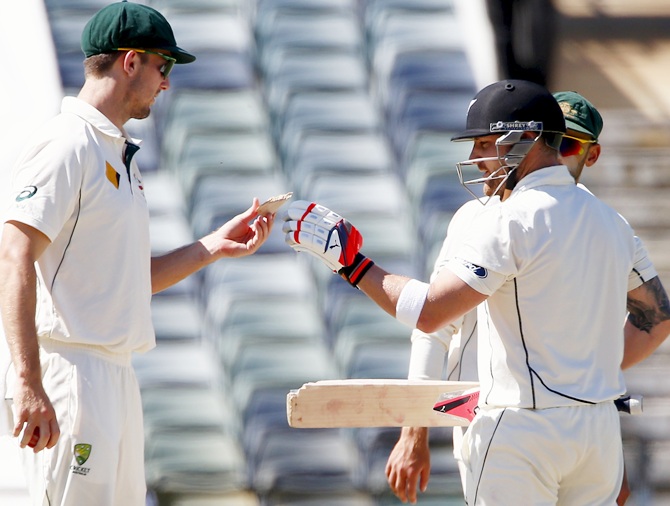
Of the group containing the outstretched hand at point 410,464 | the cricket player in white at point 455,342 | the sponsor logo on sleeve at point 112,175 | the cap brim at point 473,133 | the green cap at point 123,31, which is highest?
the green cap at point 123,31

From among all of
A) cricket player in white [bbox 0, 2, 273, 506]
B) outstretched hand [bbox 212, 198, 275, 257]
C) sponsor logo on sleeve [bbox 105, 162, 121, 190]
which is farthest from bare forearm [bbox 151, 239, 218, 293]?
sponsor logo on sleeve [bbox 105, 162, 121, 190]

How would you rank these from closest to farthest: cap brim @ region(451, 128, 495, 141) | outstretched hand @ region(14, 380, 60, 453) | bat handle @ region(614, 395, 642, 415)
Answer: outstretched hand @ region(14, 380, 60, 453) → cap brim @ region(451, 128, 495, 141) → bat handle @ region(614, 395, 642, 415)

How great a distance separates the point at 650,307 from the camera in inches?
128

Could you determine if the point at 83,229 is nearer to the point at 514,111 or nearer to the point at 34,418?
the point at 34,418

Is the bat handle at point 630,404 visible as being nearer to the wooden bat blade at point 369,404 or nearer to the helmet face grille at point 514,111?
the wooden bat blade at point 369,404

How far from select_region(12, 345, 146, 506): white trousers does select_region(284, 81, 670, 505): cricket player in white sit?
624mm

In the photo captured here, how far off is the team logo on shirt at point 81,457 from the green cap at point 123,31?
100 centimetres

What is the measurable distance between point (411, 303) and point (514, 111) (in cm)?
52

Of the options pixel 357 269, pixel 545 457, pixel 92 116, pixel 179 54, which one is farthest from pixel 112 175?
pixel 545 457

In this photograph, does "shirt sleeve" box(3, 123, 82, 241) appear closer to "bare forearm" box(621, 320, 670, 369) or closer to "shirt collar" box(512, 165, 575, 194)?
"shirt collar" box(512, 165, 575, 194)

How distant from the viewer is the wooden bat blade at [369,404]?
2.96 metres

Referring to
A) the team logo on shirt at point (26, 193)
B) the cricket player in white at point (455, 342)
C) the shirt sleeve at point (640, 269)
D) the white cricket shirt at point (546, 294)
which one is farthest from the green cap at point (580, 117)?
the team logo on shirt at point (26, 193)

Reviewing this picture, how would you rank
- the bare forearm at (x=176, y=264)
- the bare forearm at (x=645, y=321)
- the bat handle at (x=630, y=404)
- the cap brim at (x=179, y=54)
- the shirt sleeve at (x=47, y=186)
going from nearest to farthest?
the shirt sleeve at (x=47, y=186) → the bat handle at (x=630, y=404) → the cap brim at (x=179, y=54) → the bare forearm at (x=645, y=321) → the bare forearm at (x=176, y=264)

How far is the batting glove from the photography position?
2.90 meters
